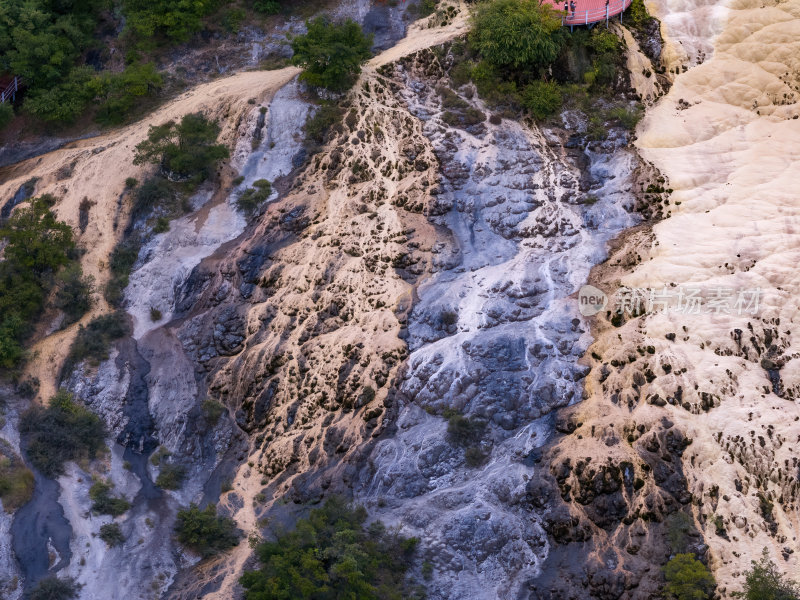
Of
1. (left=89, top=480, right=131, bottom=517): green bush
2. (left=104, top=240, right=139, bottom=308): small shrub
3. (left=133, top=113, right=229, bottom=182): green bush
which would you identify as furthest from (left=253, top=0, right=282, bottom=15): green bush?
(left=89, top=480, right=131, bottom=517): green bush

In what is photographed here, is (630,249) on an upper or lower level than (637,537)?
upper

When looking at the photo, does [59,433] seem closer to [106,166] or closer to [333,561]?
[333,561]

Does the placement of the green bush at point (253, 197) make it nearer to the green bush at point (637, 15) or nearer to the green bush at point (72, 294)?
the green bush at point (72, 294)

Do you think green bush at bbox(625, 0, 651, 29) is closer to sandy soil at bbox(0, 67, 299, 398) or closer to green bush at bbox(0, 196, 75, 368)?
sandy soil at bbox(0, 67, 299, 398)

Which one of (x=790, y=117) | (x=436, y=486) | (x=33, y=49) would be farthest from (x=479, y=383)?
(x=33, y=49)

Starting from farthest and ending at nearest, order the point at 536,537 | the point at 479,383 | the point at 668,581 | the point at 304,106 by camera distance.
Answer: the point at 304,106 < the point at 479,383 < the point at 536,537 < the point at 668,581

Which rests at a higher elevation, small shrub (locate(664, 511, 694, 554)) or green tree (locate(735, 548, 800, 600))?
small shrub (locate(664, 511, 694, 554))

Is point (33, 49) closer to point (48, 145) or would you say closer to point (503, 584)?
point (48, 145)

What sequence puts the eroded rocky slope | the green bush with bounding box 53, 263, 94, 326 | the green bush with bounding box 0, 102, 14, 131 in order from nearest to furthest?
the eroded rocky slope < the green bush with bounding box 53, 263, 94, 326 < the green bush with bounding box 0, 102, 14, 131
